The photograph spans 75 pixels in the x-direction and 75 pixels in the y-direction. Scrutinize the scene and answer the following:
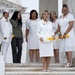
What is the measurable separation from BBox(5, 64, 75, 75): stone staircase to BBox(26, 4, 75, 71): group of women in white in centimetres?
31

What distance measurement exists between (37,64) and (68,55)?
95 centimetres

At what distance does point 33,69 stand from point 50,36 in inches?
43.4

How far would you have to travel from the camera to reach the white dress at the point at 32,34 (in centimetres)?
1739

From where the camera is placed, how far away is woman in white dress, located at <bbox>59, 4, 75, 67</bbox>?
1611 cm

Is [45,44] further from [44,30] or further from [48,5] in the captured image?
[48,5]

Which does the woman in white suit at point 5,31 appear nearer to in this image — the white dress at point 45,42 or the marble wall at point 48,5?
the white dress at point 45,42

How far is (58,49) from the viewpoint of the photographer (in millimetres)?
17172

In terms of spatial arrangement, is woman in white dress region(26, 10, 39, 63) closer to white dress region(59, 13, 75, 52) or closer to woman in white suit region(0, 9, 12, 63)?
woman in white suit region(0, 9, 12, 63)

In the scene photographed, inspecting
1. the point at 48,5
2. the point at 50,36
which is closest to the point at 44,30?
the point at 50,36

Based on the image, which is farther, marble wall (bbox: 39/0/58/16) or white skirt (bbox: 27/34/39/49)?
marble wall (bbox: 39/0/58/16)

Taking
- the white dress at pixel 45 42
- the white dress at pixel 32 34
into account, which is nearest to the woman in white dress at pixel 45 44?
the white dress at pixel 45 42

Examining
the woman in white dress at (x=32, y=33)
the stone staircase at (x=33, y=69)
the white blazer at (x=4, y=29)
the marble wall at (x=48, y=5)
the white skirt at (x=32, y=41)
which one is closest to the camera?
the stone staircase at (x=33, y=69)

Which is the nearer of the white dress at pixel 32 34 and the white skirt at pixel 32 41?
the white dress at pixel 32 34

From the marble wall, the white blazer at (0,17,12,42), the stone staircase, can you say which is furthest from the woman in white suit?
the marble wall
